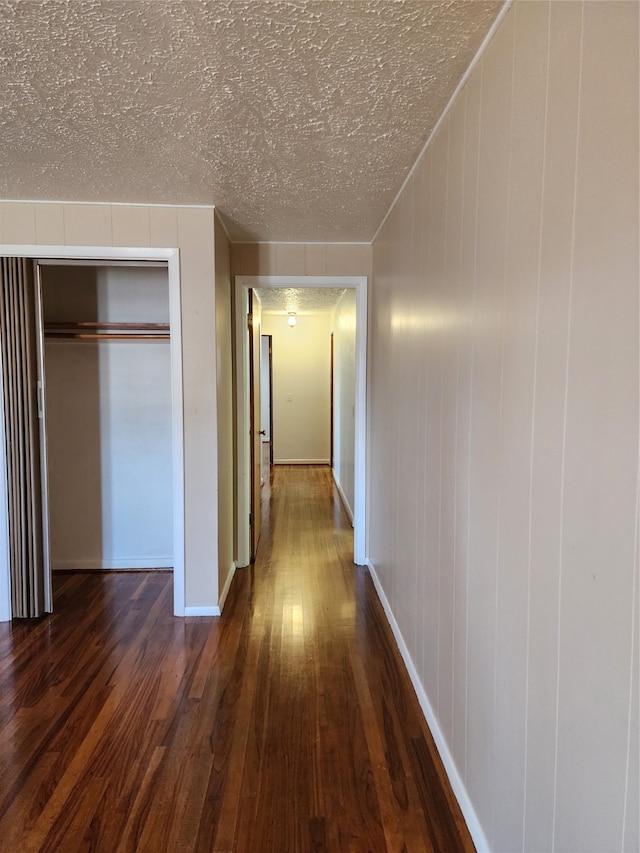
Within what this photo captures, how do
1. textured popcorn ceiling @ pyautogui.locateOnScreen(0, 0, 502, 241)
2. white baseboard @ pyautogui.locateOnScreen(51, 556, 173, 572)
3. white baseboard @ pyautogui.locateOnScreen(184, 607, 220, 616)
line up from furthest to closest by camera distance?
white baseboard @ pyautogui.locateOnScreen(51, 556, 173, 572), white baseboard @ pyautogui.locateOnScreen(184, 607, 220, 616), textured popcorn ceiling @ pyautogui.locateOnScreen(0, 0, 502, 241)

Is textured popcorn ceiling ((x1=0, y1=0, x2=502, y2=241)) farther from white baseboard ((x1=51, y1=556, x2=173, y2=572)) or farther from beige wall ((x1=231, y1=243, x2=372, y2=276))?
white baseboard ((x1=51, y1=556, x2=173, y2=572))

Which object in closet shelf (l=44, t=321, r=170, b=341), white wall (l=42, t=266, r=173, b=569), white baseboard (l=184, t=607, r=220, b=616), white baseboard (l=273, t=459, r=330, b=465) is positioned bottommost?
white baseboard (l=184, t=607, r=220, b=616)

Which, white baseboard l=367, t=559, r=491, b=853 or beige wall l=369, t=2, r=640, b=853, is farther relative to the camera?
white baseboard l=367, t=559, r=491, b=853

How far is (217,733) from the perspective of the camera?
192 cm

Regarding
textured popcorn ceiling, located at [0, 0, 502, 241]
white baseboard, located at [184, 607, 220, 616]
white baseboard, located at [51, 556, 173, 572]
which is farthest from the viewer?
white baseboard, located at [51, 556, 173, 572]

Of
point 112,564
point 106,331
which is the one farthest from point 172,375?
point 112,564

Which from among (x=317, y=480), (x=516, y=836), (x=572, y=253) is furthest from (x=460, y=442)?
(x=317, y=480)

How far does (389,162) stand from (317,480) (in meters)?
5.34

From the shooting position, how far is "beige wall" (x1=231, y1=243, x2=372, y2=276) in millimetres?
3500

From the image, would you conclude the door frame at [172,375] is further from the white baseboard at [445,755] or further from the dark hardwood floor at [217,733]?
the white baseboard at [445,755]

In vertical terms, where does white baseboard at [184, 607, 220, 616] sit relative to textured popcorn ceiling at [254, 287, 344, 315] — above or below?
below

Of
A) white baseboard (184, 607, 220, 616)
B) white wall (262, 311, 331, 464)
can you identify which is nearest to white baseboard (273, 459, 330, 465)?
white wall (262, 311, 331, 464)

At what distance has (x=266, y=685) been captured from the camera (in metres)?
2.23

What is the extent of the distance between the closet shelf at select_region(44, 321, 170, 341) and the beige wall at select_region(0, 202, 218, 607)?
31.7 inches
